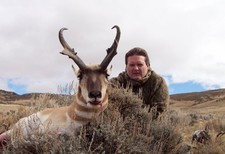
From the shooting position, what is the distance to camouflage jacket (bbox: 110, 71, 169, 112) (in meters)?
7.92

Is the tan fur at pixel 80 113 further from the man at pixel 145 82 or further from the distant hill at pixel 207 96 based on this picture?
the distant hill at pixel 207 96

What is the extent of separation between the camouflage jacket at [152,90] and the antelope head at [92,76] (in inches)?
74.3

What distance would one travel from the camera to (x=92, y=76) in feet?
19.0

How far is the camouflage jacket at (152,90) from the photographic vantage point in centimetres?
792

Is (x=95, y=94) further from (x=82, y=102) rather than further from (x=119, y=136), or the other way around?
(x=119, y=136)

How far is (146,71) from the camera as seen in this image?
8.10 metres

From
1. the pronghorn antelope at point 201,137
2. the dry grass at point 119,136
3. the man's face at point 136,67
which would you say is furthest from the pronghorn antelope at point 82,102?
the pronghorn antelope at point 201,137

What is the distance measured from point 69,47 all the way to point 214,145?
4749 millimetres

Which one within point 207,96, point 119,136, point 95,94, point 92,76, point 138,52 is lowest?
point 119,136

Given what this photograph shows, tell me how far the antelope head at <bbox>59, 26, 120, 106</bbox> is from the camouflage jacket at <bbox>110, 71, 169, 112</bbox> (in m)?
1.89

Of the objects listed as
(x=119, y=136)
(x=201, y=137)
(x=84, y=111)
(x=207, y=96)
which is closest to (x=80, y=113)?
(x=84, y=111)

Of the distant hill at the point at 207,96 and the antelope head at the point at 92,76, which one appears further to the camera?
the distant hill at the point at 207,96

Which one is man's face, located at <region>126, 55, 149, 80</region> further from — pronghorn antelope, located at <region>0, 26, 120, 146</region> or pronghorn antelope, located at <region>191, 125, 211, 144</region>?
pronghorn antelope, located at <region>191, 125, 211, 144</region>

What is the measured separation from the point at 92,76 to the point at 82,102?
0.44 m
